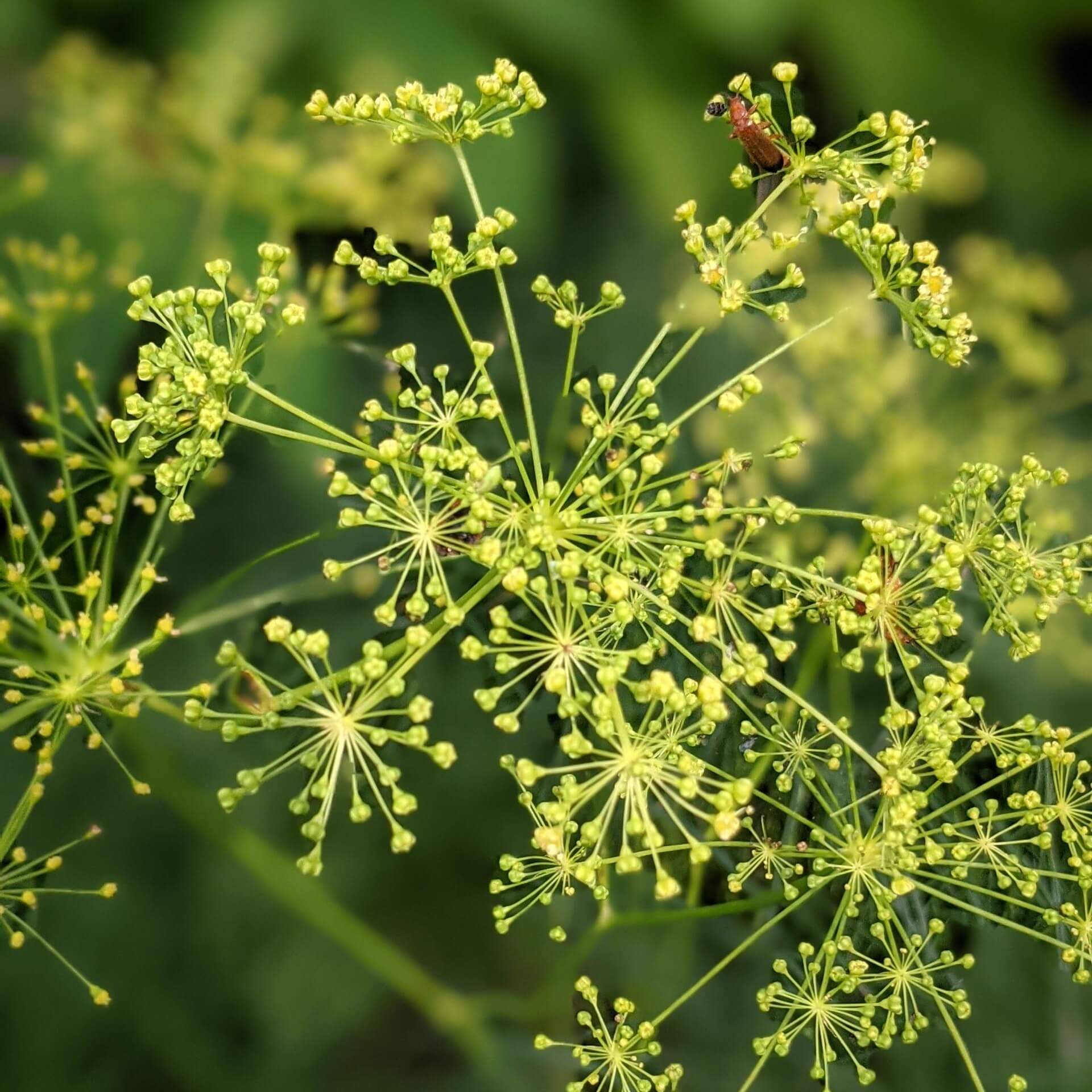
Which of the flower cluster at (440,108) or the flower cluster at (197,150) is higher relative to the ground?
the flower cluster at (197,150)

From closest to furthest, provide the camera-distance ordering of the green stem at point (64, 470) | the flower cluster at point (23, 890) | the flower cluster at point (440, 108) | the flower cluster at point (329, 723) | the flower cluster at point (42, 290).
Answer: the flower cluster at point (329, 723), the flower cluster at point (440, 108), the flower cluster at point (23, 890), the green stem at point (64, 470), the flower cluster at point (42, 290)

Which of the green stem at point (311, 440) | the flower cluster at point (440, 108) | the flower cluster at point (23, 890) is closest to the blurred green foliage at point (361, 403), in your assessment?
the flower cluster at point (23, 890)

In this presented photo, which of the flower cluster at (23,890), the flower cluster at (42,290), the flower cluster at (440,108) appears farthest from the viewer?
the flower cluster at (42,290)

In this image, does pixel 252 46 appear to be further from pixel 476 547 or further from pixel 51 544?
pixel 476 547

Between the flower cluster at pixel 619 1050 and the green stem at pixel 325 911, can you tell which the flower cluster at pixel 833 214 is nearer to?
the flower cluster at pixel 619 1050

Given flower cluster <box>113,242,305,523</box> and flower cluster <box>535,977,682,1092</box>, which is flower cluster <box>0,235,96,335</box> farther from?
flower cluster <box>535,977,682,1092</box>

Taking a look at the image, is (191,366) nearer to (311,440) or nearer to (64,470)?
(311,440)

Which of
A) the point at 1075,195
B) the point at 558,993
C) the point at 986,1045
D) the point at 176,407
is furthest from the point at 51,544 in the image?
the point at 1075,195

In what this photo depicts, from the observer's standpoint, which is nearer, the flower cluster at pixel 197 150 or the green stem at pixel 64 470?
the green stem at pixel 64 470
